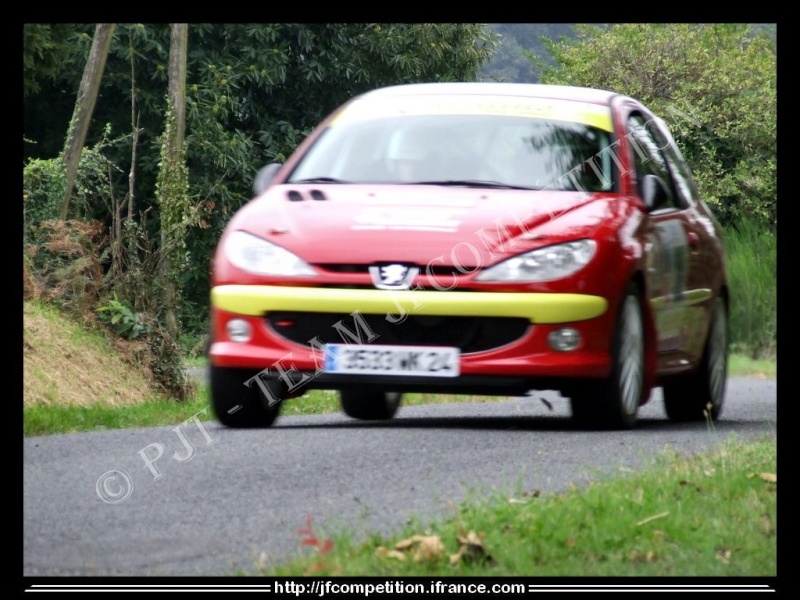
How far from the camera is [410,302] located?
8.00m

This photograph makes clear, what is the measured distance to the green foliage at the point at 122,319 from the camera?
15070 mm

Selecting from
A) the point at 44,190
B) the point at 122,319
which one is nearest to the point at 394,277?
the point at 122,319

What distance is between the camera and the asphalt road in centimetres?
609

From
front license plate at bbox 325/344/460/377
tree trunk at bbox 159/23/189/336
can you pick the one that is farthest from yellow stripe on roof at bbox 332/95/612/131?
tree trunk at bbox 159/23/189/336

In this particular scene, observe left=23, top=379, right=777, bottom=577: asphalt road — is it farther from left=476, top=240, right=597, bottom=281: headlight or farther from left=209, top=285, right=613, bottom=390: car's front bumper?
left=476, top=240, right=597, bottom=281: headlight

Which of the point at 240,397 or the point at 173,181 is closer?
the point at 240,397

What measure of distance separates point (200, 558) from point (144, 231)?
10047 mm

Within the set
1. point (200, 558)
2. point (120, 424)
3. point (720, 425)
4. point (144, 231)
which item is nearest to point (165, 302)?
point (144, 231)

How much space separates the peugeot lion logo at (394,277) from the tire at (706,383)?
3.08 meters

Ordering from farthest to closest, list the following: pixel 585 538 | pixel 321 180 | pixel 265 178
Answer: pixel 265 178 → pixel 321 180 → pixel 585 538

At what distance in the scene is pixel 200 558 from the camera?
19.5ft

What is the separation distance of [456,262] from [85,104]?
1141 centimetres

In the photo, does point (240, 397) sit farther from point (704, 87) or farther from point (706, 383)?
point (704, 87)
